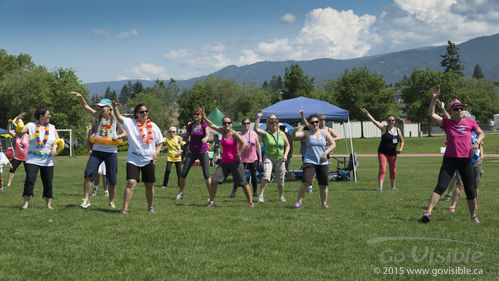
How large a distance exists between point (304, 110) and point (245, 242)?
11661 mm

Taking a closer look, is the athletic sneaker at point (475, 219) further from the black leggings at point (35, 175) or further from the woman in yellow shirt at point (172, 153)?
the woman in yellow shirt at point (172, 153)

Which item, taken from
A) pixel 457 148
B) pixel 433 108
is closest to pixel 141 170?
pixel 433 108

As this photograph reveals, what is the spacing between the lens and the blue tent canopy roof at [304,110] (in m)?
17.4

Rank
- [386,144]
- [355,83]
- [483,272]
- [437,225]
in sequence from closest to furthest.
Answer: [483,272] → [437,225] → [386,144] → [355,83]

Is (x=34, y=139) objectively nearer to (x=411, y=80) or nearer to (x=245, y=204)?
(x=245, y=204)

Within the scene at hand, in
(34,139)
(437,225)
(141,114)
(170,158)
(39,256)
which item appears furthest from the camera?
(170,158)

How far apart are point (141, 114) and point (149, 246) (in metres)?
2.95

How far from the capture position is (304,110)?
1784 cm

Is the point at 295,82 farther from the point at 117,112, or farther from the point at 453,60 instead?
the point at 117,112

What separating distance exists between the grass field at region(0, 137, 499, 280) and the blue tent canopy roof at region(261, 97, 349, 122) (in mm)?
7059

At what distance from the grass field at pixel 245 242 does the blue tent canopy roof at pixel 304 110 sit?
7059mm

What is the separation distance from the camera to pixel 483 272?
5285 millimetres

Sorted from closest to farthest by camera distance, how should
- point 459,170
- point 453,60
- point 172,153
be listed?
point 459,170 < point 172,153 < point 453,60

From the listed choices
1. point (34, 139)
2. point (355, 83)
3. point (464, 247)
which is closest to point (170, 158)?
point (34, 139)
